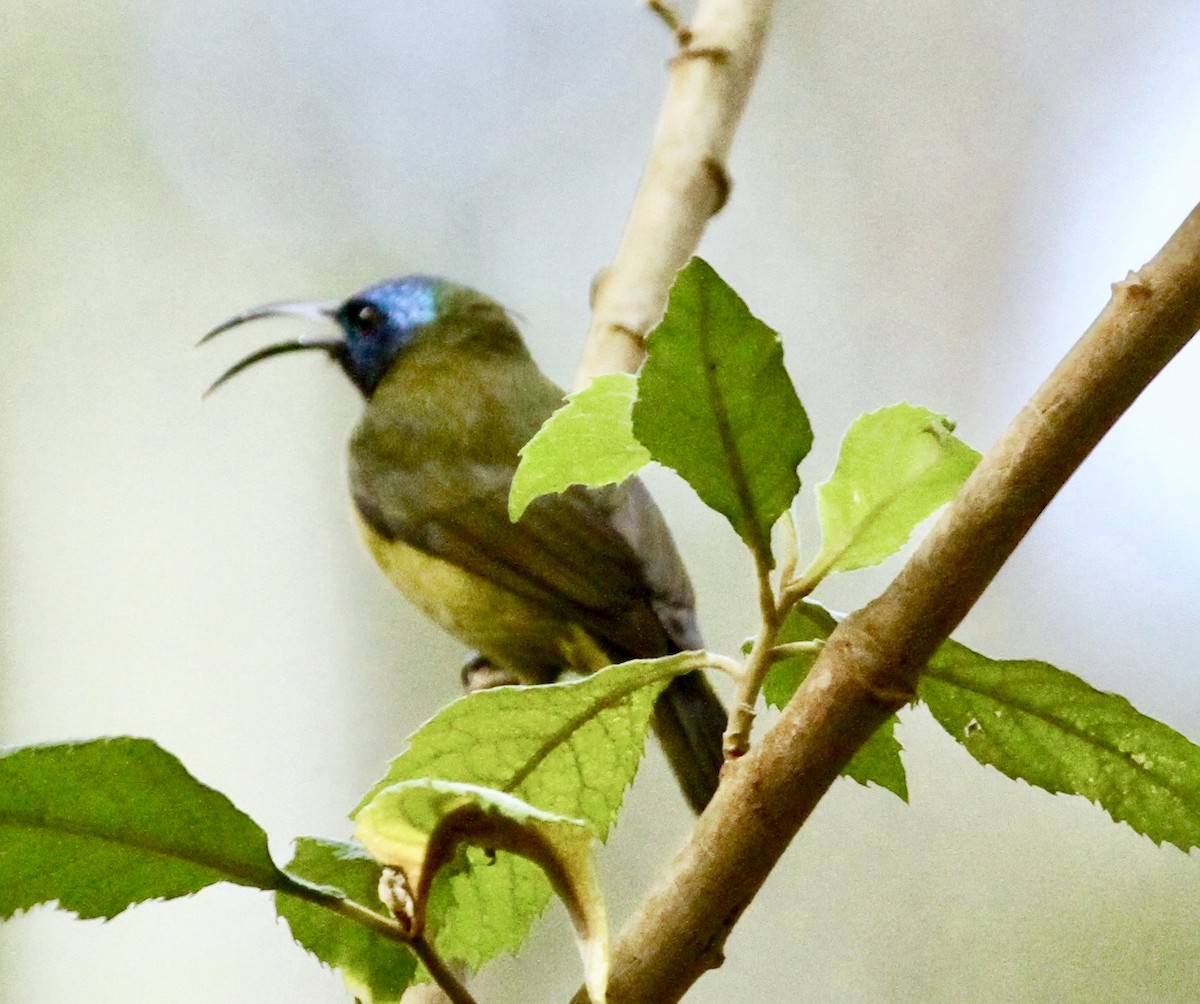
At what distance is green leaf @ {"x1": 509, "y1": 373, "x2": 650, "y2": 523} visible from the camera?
48 centimetres

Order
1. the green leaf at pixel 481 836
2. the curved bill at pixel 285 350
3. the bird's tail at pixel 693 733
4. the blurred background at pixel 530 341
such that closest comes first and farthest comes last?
the green leaf at pixel 481 836, the bird's tail at pixel 693 733, the curved bill at pixel 285 350, the blurred background at pixel 530 341

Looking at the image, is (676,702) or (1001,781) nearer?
(676,702)

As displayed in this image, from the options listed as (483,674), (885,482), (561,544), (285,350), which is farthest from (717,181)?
(885,482)

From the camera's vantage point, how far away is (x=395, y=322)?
2.12 m

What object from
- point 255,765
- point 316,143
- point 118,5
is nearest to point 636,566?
point 255,765

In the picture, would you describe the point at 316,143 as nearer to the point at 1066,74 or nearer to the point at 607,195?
the point at 607,195

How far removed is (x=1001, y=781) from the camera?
211cm

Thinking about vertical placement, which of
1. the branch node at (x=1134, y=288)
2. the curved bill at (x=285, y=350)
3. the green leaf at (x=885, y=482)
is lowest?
the green leaf at (x=885, y=482)

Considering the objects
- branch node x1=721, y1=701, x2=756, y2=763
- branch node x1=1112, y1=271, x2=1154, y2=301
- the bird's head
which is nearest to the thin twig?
branch node x1=721, y1=701, x2=756, y2=763

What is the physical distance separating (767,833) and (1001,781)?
1827mm

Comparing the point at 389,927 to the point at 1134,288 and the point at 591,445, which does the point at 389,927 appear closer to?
the point at 591,445

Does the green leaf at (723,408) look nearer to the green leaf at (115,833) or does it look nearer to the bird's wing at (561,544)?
the green leaf at (115,833)

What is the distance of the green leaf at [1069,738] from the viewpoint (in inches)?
19.3

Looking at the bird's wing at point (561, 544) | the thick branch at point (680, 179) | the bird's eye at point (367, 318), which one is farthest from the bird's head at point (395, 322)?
the thick branch at point (680, 179)
